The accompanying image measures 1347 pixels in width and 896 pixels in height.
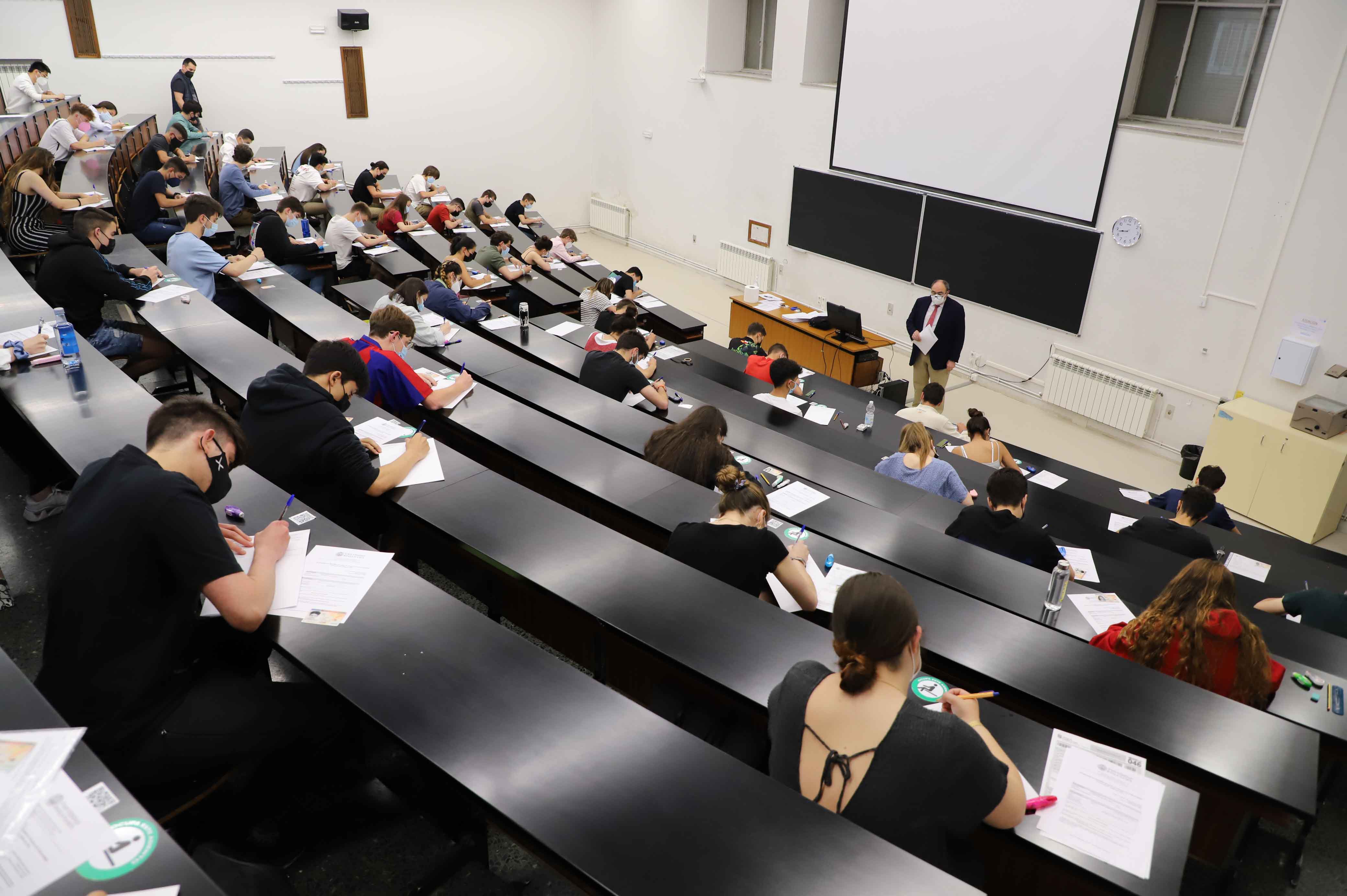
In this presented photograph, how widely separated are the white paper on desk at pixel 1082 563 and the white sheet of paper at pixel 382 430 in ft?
10.2

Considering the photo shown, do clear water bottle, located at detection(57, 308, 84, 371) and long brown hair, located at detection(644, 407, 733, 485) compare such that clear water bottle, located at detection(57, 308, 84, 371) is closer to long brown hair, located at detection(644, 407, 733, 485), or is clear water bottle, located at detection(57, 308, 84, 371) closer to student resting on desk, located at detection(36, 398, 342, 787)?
student resting on desk, located at detection(36, 398, 342, 787)

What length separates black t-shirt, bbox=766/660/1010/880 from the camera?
2.08m

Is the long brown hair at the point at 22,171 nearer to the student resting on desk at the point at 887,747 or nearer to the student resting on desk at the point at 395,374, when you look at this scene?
the student resting on desk at the point at 395,374

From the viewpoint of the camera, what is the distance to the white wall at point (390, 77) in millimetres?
10992

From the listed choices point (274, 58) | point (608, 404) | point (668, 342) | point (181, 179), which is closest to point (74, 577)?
point (608, 404)

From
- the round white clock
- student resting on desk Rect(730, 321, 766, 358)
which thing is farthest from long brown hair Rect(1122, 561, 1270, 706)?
the round white clock

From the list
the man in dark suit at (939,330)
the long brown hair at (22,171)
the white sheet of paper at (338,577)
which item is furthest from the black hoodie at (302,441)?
the man in dark suit at (939,330)

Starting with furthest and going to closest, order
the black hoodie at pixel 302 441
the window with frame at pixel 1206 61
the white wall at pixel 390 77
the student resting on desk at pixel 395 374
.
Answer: the white wall at pixel 390 77 → the window with frame at pixel 1206 61 → the student resting on desk at pixel 395 374 → the black hoodie at pixel 302 441

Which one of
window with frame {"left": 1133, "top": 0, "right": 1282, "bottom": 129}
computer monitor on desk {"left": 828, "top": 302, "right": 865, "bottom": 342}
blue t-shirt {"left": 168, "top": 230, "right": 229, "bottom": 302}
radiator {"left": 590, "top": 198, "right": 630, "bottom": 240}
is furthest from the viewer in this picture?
radiator {"left": 590, "top": 198, "right": 630, "bottom": 240}

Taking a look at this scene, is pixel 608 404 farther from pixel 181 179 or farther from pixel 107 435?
pixel 181 179

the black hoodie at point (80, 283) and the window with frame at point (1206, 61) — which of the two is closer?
the black hoodie at point (80, 283)

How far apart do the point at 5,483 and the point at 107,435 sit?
2046 millimetres

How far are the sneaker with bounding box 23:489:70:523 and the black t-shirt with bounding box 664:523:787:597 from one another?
3.53 m

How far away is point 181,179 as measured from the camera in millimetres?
8891
